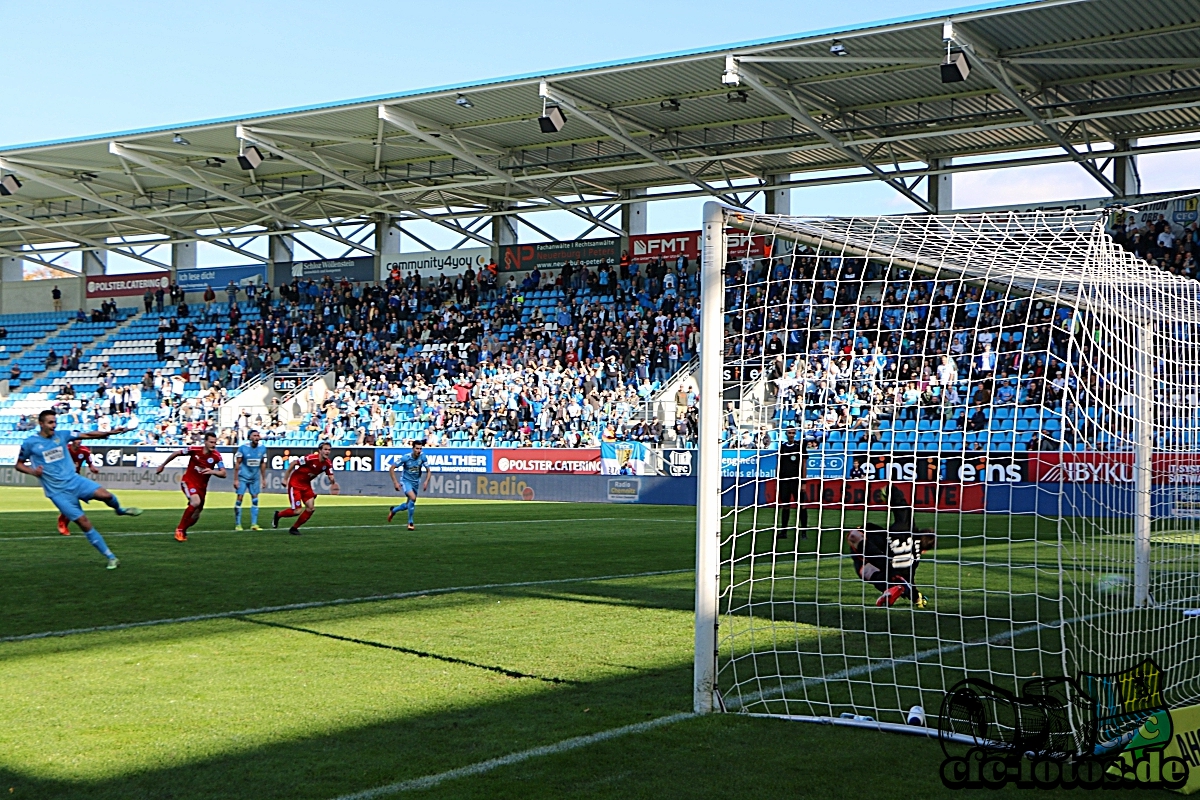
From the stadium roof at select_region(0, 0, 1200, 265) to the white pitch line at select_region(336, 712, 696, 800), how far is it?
22244 millimetres

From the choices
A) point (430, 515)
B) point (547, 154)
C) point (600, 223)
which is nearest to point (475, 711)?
point (430, 515)

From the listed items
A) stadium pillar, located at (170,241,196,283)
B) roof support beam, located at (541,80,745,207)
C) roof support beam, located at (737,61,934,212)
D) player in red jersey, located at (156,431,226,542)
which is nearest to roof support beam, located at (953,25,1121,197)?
roof support beam, located at (737,61,934,212)

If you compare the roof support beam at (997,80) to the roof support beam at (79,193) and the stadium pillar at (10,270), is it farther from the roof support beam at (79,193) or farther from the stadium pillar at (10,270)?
the stadium pillar at (10,270)

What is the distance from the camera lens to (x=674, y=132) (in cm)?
3528

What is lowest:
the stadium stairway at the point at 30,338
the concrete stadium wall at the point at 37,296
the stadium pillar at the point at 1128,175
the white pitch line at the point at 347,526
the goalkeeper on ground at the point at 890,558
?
the white pitch line at the point at 347,526

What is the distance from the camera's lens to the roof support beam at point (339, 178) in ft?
116

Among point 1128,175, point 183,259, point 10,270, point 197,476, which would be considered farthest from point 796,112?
point 10,270

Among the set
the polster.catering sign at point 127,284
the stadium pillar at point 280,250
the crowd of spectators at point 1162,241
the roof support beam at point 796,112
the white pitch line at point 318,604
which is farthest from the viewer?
the polster.catering sign at point 127,284

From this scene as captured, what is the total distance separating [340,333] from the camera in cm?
4559

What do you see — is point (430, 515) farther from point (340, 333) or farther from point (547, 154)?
point (340, 333)

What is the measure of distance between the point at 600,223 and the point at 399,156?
24.9ft

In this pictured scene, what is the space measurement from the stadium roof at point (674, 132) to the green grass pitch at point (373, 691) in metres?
17.1

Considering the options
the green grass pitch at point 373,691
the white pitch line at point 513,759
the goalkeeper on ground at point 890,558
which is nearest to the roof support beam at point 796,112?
the green grass pitch at point 373,691

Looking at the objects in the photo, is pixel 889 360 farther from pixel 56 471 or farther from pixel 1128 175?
pixel 1128 175
